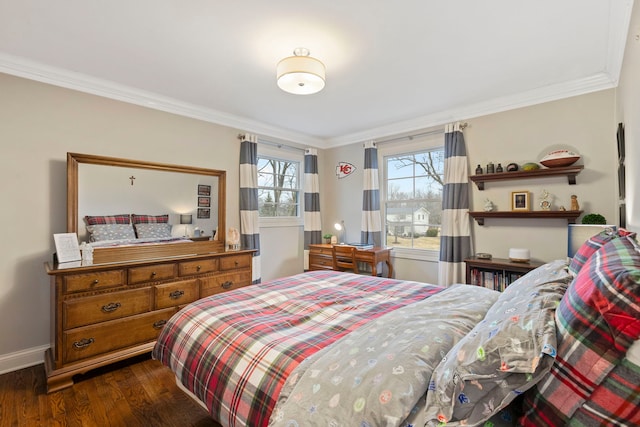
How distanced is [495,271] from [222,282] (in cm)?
282

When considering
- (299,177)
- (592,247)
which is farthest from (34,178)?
(592,247)

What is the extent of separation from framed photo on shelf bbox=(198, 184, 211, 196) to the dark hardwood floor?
5.94ft

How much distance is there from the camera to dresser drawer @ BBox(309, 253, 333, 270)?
4.20 metres

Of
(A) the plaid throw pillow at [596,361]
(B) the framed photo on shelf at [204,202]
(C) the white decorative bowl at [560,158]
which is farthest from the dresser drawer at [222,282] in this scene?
(C) the white decorative bowl at [560,158]

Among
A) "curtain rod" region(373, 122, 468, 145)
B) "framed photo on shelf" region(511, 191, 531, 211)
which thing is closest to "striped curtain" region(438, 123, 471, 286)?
"curtain rod" region(373, 122, 468, 145)

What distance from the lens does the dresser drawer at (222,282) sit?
9.73 feet

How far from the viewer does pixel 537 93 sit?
9.71ft

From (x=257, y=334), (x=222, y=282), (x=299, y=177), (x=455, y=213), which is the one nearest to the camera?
(x=257, y=334)

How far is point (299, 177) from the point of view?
185 inches

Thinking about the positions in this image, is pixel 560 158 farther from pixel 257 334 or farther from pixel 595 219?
pixel 257 334

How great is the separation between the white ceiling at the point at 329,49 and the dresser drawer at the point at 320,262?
2073 mm

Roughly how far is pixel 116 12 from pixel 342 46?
147cm

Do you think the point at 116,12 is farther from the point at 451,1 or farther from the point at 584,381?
the point at 584,381

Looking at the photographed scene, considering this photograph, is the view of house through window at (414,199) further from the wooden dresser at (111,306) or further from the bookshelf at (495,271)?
the wooden dresser at (111,306)
